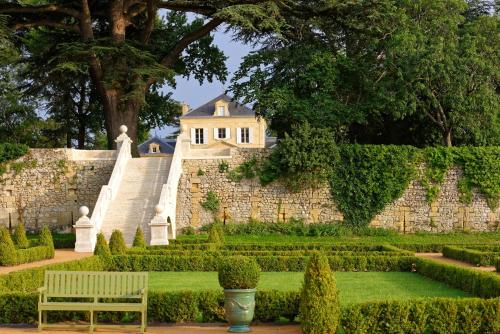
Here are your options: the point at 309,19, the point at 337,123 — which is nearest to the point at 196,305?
the point at 337,123

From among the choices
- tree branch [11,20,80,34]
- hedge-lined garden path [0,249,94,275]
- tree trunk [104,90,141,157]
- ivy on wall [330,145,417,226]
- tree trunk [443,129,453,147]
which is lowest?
hedge-lined garden path [0,249,94,275]

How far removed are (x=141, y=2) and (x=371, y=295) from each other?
2271 centimetres

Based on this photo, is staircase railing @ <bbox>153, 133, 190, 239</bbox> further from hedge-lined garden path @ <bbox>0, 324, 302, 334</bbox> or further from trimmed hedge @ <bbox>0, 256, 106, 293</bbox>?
hedge-lined garden path @ <bbox>0, 324, 302, 334</bbox>

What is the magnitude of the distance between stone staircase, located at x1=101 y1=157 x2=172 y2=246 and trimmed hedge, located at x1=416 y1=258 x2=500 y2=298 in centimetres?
1102

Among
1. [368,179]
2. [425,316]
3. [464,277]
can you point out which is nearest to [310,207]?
[368,179]

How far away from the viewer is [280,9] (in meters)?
32.8

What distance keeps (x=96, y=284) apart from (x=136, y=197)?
681 inches

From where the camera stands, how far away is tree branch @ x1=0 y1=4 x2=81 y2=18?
105ft

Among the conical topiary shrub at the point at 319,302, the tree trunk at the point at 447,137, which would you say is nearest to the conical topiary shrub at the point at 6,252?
the conical topiary shrub at the point at 319,302

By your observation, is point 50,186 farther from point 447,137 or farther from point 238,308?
point 238,308

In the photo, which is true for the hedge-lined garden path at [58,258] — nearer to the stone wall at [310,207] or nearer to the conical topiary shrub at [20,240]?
the conical topiary shrub at [20,240]

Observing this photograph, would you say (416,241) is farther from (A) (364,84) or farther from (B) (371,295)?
(B) (371,295)

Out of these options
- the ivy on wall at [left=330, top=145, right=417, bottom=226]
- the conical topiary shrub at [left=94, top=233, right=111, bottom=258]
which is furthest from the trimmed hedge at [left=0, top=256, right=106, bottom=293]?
the ivy on wall at [left=330, top=145, right=417, bottom=226]

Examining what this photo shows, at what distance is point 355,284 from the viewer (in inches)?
653
